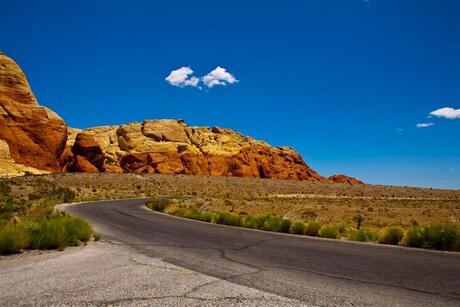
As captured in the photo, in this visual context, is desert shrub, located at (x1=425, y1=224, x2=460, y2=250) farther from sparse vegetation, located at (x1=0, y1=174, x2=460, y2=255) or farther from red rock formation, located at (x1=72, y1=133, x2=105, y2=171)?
red rock formation, located at (x1=72, y1=133, x2=105, y2=171)

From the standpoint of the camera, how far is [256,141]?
158000 mm

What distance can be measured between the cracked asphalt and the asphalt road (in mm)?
17

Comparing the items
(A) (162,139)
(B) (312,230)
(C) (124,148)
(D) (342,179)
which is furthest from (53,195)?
(D) (342,179)

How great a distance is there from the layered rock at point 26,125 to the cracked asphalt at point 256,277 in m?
75.5

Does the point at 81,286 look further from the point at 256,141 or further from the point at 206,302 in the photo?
the point at 256,141

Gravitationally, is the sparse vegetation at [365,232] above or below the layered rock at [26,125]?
below

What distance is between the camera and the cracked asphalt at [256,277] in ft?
20.6

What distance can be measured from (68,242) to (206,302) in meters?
7.80

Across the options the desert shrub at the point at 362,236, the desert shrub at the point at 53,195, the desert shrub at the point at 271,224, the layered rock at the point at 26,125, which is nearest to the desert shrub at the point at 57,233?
the desert shrub at the point at 271,224

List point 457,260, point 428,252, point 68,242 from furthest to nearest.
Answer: point 68,242 → point 428,252 → point 457,260

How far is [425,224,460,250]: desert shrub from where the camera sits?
1105 cm

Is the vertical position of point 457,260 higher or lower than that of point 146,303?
higher

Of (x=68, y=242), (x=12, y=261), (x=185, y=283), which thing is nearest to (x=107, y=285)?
(x=185, y=283)

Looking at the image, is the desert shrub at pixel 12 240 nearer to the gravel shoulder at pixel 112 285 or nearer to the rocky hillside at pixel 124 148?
the gravel shoulder at pixel 112 285
